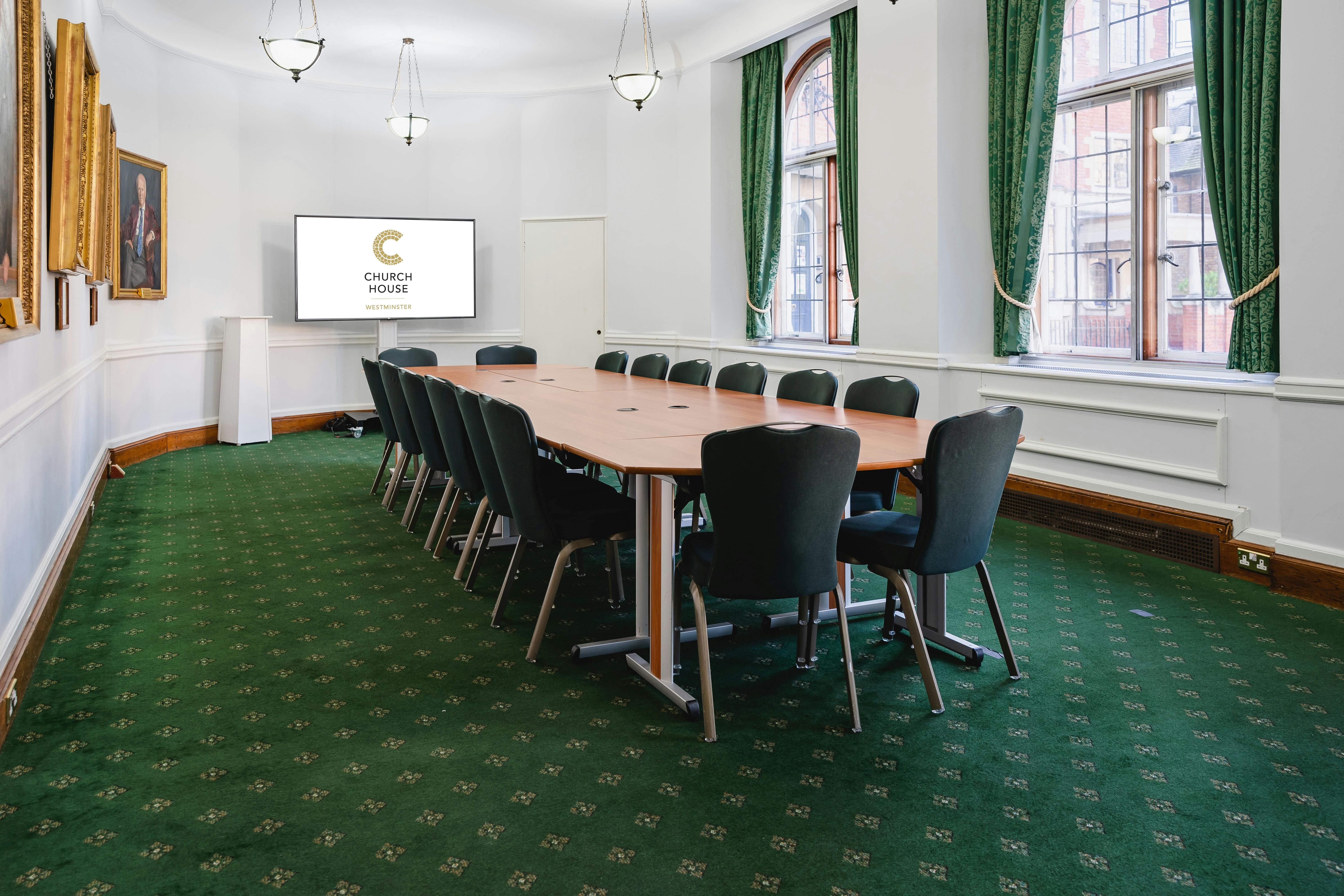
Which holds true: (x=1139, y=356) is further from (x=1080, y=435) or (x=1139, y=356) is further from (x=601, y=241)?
(x=601, y=241)

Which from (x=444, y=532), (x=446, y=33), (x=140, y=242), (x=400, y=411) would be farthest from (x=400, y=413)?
(x=446, y=33)

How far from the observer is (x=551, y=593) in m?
3.38

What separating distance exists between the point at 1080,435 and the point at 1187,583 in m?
1.18

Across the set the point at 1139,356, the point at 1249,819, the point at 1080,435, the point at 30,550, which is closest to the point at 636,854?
the point at 1249,819

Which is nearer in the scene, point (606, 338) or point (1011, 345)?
point (1011, 345)

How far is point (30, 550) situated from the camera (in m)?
3.60

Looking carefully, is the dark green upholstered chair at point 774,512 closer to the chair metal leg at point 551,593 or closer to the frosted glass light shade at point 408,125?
the chair metal leg at point 551,593

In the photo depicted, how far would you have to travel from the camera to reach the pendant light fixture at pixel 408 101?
8.65m

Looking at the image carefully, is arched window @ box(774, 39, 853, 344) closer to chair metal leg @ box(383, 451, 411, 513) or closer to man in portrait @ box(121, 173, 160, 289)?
chair metal leg @ box(383, 451, 411, 513)

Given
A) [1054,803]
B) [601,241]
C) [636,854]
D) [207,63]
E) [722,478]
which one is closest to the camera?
[636,854]

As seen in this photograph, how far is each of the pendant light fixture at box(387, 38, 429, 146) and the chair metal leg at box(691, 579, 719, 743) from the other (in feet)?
22.6

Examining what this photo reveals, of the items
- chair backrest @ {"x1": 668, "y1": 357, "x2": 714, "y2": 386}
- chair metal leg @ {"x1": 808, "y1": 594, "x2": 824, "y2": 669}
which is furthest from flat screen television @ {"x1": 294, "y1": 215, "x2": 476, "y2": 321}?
chair metal leg @ {"x1": 808, "y1": 594, "x2": 824, "y2": 669}

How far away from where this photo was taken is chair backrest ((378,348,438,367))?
7254 mm

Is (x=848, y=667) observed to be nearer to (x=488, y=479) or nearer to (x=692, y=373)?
(x=488, y=479)
